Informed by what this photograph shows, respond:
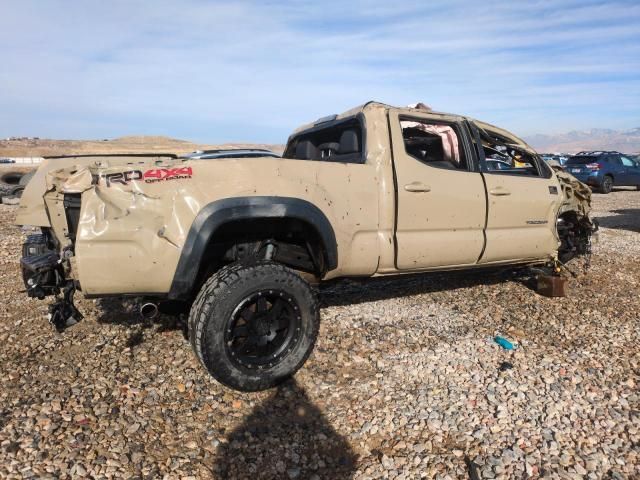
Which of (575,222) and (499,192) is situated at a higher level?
(499,192)

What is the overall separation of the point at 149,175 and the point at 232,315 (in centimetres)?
103

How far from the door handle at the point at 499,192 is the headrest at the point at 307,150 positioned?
69.4 inches

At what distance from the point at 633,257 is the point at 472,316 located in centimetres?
427

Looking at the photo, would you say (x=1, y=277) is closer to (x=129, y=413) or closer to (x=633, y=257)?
(x=129, y=413)

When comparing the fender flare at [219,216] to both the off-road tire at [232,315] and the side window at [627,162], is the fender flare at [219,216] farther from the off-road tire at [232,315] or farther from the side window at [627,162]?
the side window at [627,162]

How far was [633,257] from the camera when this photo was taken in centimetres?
715

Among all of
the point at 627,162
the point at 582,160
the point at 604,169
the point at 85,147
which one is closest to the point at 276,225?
the point at 582,160

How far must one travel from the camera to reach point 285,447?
104 inches

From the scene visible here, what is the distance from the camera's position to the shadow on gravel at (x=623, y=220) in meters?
10.1

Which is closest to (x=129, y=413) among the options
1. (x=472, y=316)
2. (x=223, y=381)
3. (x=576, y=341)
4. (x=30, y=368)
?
(x=223, y=381)

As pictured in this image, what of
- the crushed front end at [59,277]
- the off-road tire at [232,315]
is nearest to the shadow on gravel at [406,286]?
the off-road tire at [232,315]

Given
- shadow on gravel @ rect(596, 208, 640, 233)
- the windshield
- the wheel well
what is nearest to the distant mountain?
the windshield

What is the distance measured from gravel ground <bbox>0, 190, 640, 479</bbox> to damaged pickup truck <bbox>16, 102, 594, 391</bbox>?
461mm

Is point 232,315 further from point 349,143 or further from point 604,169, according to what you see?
point 604,169
